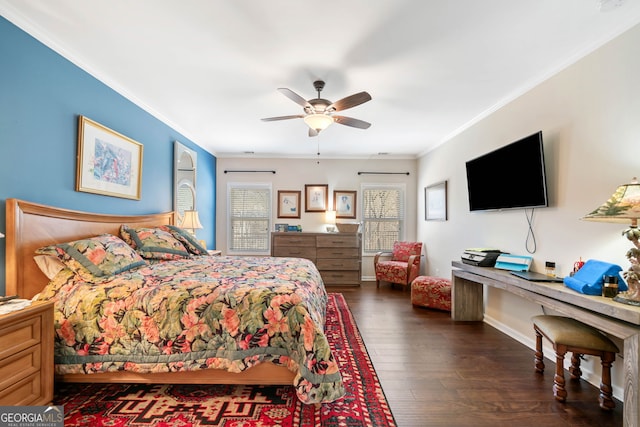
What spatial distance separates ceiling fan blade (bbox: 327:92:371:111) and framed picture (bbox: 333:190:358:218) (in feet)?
10.6

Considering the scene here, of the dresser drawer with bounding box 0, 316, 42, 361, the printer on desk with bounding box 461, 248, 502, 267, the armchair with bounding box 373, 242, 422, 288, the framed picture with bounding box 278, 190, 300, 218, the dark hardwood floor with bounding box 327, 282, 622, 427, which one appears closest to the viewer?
the dresser drawer with bounding box 0, 316, 42, 361

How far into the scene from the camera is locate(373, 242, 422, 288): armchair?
199 inches

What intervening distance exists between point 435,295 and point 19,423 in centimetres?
388

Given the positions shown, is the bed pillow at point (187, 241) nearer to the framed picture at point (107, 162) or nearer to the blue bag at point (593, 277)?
the framed picture at point (107, 162)

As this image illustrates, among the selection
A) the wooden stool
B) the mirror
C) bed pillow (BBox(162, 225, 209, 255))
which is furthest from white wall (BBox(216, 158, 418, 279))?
the wooden stool

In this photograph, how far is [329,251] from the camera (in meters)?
5.44

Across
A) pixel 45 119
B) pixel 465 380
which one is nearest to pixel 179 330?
pixel 45 119

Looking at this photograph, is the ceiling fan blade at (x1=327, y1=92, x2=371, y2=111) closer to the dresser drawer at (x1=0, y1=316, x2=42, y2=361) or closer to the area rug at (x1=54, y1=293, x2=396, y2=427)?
the area rug at (x1=54, y1=293, x2=396, y2=427)

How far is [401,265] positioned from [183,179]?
153 inches

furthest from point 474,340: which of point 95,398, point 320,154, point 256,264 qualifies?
point 320,154

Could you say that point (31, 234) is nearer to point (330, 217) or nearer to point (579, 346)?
point (579, 346)

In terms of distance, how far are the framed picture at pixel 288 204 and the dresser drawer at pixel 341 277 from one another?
1.37 metres

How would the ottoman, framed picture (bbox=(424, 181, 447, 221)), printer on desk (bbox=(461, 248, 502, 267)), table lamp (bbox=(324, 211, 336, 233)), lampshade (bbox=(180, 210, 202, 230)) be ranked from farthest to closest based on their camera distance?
table lamp (bbox=(324, 211, 336, 233)) → framed picture (bbox=(424, 181, 447, 221)) → lampshade (bbox=(180, 210, 202, 230)) → the ottoman → printer on desk (bbox=(461, 248, 502, 267))

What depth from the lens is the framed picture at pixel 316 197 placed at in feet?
19.5
